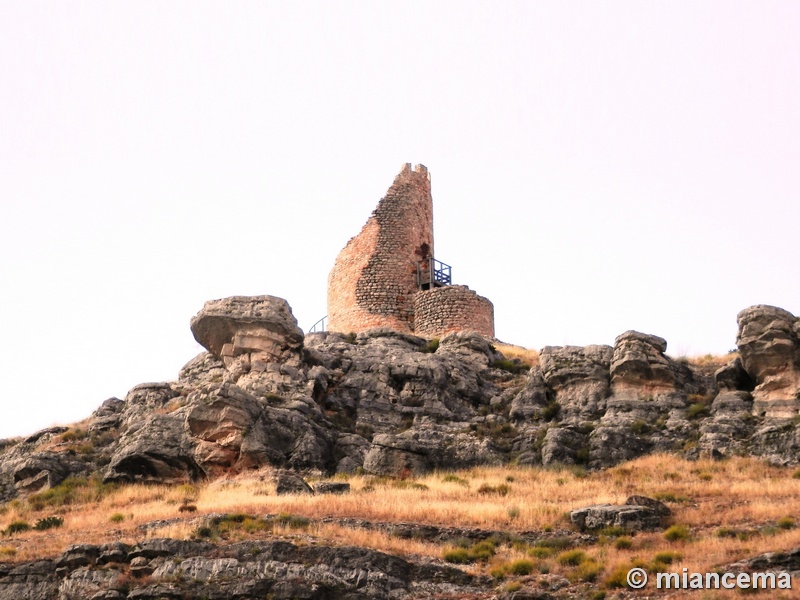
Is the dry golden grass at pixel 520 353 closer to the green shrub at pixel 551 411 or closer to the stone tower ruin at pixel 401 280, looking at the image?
the stone tower ruin at pixel 401 280

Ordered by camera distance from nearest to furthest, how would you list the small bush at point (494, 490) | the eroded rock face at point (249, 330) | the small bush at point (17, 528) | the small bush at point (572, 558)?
the small bush at point (572, 558), the small bush at point (17, 528), the small bush at point (494, 490), the eroded rock face at point (249, 330)

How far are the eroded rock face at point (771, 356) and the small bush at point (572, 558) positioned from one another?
39.1 feet

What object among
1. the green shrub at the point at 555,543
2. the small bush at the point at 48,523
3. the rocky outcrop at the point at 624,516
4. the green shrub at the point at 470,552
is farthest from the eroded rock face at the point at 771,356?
the small bush at the point at 48,523

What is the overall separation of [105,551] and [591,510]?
9.77 m

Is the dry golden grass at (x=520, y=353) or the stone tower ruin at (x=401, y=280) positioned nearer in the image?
the dry golden grass at (x=520, y=353)

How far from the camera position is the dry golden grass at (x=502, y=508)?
23.2m

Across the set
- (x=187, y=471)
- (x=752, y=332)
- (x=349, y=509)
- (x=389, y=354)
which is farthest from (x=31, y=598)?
(x=752, y=332)

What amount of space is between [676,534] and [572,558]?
2311 millimetres

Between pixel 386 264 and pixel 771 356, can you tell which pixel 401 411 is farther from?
pixel 386 264

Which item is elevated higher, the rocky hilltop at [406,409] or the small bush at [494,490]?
the rocky hilltop at [406,409]

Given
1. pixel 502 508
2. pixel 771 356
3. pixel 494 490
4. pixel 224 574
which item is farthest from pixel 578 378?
pixel 224 574

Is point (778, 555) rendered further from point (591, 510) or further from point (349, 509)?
point (349, 509)

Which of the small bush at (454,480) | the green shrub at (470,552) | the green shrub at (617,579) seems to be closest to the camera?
the green shrub at (617,579)

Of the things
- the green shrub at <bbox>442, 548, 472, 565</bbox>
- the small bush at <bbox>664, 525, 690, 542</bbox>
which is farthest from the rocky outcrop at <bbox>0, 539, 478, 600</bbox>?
the small bush at <bbox>664, 525, 690, 542</bbox>
